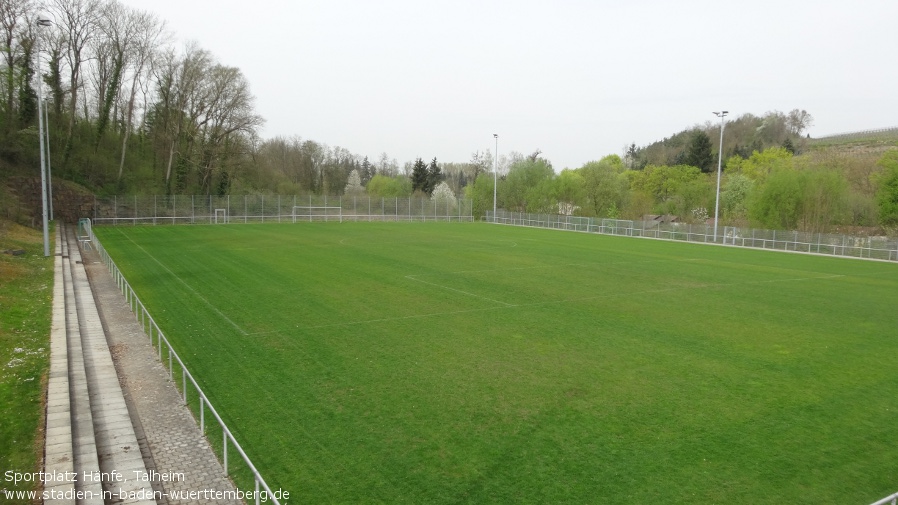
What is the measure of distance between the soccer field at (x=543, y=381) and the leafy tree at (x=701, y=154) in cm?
6754

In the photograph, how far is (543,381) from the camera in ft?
38.8

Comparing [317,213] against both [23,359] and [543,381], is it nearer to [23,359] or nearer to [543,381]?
[23,359]

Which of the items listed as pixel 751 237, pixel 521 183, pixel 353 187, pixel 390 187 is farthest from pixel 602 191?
pixel 353 187

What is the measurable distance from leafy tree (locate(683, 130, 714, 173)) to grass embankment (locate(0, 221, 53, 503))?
8690 centimetres

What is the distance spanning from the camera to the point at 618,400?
10.8m

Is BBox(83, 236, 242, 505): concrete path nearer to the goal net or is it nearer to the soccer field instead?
the soccer field

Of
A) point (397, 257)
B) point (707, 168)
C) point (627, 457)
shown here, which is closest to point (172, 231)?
point (397, 257)

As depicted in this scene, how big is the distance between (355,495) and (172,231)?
1790 inches

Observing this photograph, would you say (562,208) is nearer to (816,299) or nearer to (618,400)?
(816,299)

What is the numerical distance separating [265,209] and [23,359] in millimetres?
53965

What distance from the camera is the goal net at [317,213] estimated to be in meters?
66.5

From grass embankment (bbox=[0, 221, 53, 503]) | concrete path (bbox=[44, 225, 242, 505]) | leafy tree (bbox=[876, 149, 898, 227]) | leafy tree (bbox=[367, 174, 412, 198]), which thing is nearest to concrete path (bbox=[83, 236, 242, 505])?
concrete path (bbox=[44, 225, 242, 505])

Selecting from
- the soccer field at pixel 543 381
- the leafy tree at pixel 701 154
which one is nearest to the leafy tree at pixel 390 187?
the leafy tree at pixel 701 154

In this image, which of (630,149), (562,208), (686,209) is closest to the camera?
(686,209)
